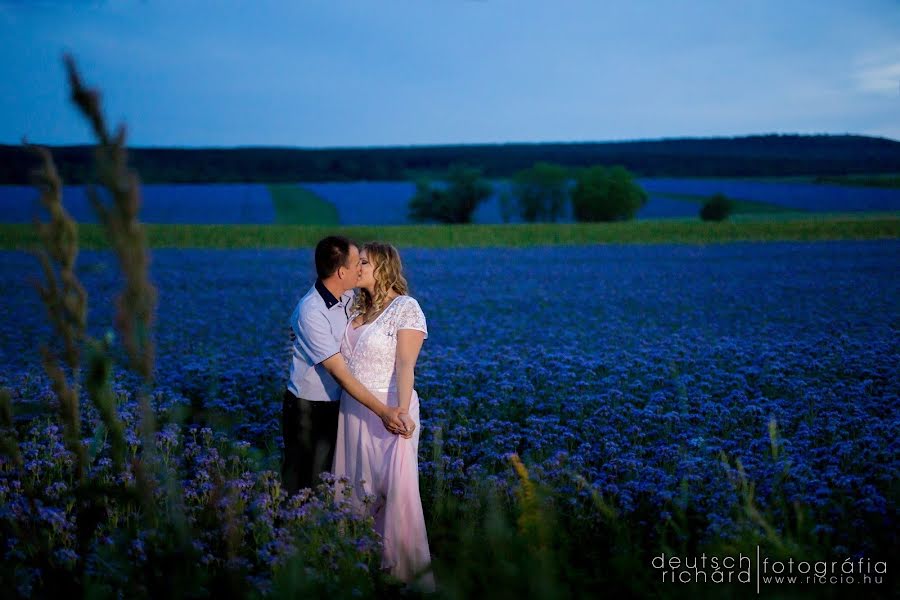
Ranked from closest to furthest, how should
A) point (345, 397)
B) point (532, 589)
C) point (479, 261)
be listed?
point (532, 589) → point (345, 397) → point (479, 261)

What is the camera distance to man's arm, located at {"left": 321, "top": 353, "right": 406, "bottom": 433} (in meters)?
4.30

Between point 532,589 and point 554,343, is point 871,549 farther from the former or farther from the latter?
point 554,343

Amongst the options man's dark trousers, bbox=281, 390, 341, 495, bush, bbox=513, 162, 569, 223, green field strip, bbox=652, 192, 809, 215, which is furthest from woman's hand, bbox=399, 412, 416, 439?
bush, bbox=513, 162, 569, 223

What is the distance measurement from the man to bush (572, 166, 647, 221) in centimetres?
6158

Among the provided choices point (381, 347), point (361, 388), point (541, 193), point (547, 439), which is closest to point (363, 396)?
point (361, 388)

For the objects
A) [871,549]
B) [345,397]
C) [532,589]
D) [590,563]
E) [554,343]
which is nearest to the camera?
[532,589]

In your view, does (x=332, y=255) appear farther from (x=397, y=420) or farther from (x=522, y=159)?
(x=522, y=159)

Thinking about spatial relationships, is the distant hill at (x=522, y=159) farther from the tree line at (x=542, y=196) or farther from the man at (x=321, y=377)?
the man at (x=321, y=377)

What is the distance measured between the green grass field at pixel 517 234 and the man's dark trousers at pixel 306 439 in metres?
30.6

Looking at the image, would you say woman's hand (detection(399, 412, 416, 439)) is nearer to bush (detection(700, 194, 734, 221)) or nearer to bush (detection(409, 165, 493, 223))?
bush (detection(700, 194, 734, 221))

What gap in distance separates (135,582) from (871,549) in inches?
111

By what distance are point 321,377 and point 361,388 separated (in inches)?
17.2

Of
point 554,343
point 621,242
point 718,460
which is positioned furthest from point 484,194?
point 718,460

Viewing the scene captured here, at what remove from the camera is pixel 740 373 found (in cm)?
807
